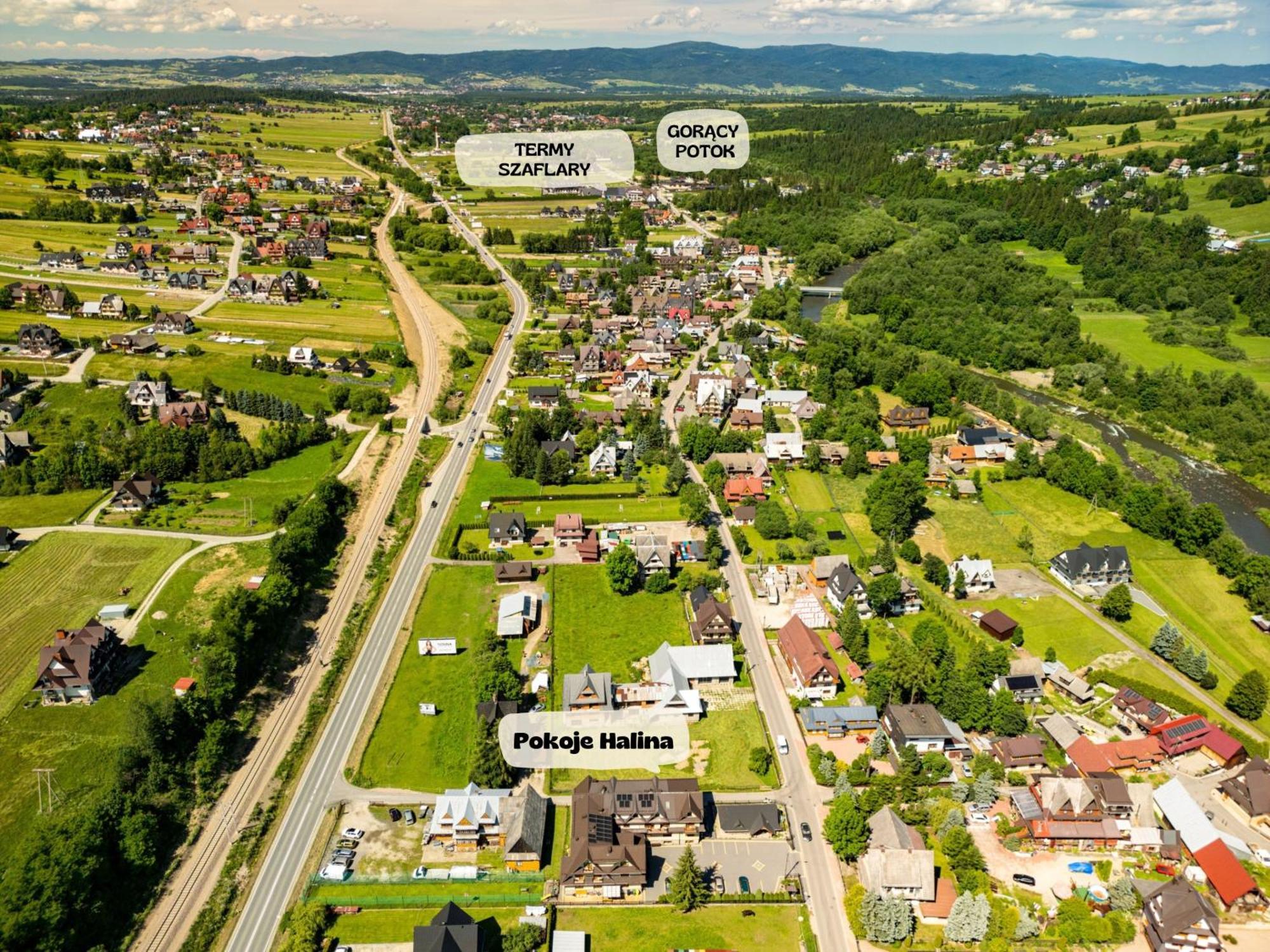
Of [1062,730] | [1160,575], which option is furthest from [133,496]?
[1160,575]

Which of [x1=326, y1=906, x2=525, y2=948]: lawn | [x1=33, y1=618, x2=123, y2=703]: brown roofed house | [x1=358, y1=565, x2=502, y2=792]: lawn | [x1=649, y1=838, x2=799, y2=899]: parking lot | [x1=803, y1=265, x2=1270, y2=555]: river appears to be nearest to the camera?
[x1=326, y1=906, x2=525, y2=948]: lawn

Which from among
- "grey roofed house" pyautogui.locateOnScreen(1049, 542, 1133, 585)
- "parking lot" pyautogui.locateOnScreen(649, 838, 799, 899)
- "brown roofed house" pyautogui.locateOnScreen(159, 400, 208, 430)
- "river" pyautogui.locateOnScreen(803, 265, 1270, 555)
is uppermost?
"brown roofed house" pyautogui.locateOnScreen(159, 400, 208, 430)

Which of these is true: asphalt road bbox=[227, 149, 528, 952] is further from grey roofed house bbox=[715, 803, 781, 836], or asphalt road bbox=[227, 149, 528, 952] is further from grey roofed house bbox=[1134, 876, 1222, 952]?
grey roofed house bbox=[1134, 876, 1222, 952]

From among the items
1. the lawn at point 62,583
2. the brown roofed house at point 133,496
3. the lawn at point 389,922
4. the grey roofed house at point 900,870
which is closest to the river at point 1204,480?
the grey roofed house at point 900,870

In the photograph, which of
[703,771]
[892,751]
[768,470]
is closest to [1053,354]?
[768,470]

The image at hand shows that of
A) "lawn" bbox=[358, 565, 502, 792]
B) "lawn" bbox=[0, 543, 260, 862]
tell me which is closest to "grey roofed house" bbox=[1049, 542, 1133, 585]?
"lawn" bbox=[358, 565, 502, 792]

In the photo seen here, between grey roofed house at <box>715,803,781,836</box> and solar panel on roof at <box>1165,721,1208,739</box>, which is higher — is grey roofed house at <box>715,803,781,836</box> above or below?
below
